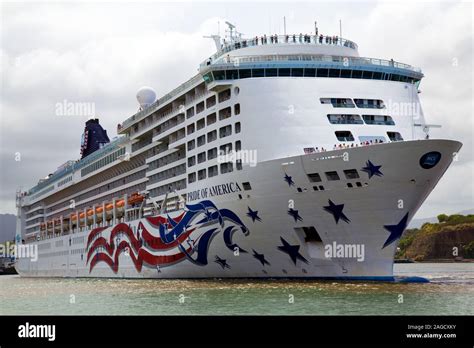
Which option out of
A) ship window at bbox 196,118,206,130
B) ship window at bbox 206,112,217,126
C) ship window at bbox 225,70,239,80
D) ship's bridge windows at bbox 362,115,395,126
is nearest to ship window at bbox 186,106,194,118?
ship window at bbox 196,118,206,130

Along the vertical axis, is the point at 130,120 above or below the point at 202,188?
above

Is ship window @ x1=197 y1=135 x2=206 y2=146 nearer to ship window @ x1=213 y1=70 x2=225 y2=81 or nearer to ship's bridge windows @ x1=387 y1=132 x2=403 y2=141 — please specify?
ship window @ x1=213 y1=70 x2=225 y2=81

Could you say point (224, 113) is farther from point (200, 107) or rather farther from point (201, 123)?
point (200, 107)

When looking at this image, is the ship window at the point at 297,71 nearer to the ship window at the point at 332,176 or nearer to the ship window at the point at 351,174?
the ship window at the point at 332,176

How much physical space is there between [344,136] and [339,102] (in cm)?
190

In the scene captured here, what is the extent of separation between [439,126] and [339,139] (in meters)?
4.93

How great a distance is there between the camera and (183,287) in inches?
1233

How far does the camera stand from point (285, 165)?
95.1 feet

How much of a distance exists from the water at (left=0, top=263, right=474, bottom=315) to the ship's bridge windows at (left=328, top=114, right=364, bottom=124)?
703cm

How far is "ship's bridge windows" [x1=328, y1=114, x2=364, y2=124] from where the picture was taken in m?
30.8

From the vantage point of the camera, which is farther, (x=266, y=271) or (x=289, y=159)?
(x=266, y=271)
